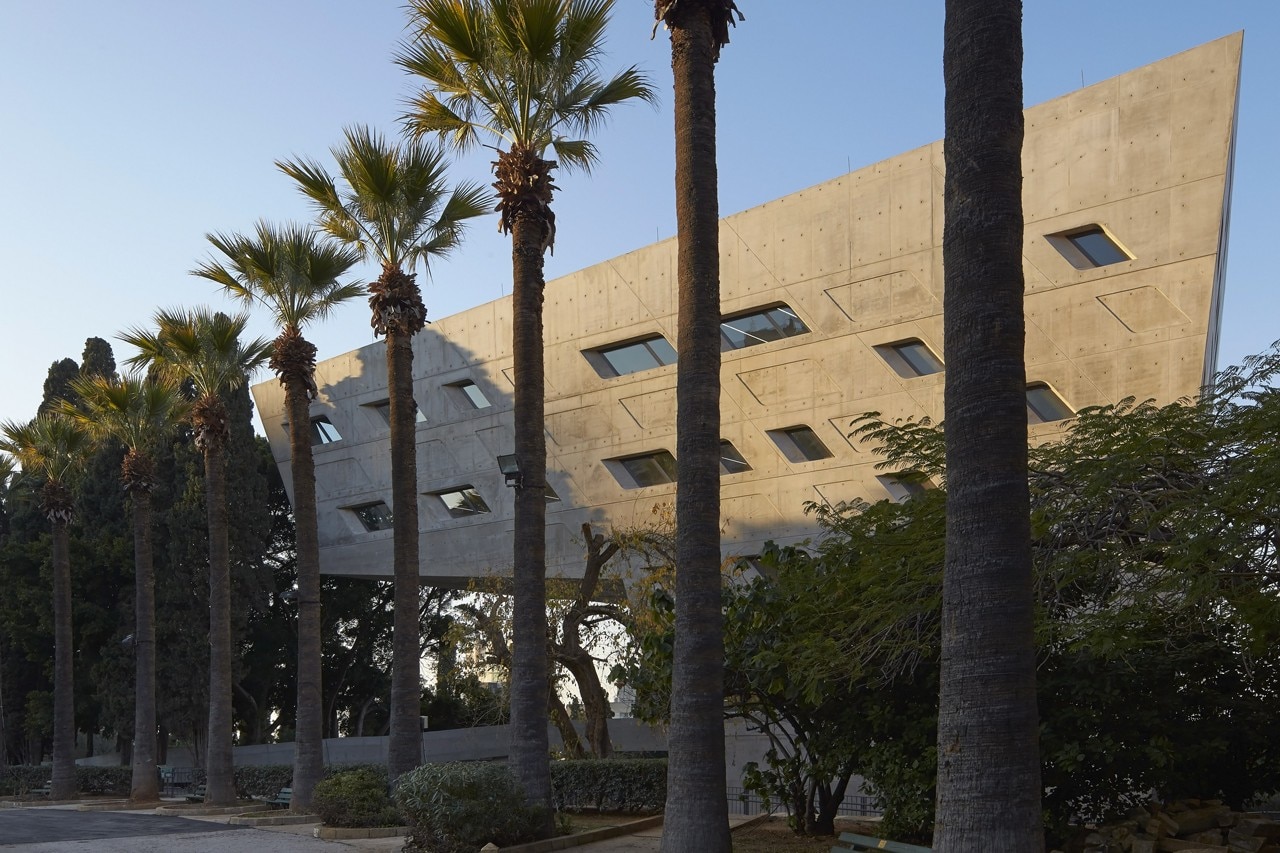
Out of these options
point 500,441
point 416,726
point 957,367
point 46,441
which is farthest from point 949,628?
point 46,441

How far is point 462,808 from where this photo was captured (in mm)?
14367

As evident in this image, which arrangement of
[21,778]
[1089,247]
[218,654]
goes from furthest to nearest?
[21,778] → [218,654] → [1089,247]

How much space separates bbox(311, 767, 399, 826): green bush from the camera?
1864cm

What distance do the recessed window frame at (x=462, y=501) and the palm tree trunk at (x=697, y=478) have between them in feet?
80.2

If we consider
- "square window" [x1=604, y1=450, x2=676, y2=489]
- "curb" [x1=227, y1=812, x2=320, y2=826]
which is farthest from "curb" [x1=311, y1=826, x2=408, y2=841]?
"square window" [x1=604, y1=450, x2=676, y2=489]

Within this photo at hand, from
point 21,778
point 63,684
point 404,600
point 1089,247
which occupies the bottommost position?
point 21,778

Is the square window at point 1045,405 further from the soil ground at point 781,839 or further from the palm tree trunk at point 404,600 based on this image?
the palm tree trunk at point 404,600

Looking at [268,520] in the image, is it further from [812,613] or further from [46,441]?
[812,613]

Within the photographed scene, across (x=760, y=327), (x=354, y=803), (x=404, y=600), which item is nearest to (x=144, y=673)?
(x=404, y=600)

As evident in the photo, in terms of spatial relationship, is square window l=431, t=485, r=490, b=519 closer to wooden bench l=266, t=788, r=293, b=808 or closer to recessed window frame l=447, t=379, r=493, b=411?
recessed window frame l=447, t=379, r=493, b=411

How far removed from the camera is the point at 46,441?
3694 centimetres

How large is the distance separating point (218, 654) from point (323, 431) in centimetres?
1457

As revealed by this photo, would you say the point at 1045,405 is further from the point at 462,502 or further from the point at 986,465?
the point at 986,465

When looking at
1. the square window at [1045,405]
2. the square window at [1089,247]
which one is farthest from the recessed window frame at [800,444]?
the square window at [1089,247]
